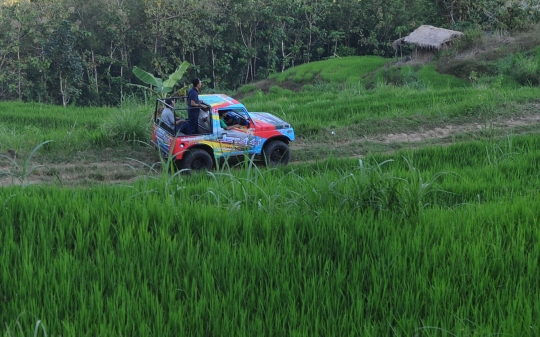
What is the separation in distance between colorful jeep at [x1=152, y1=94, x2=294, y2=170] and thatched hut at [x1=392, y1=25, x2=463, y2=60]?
1796 centimetres

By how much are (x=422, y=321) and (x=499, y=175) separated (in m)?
4.23

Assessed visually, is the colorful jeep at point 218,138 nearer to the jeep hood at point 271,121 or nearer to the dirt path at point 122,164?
the jeep hood at point 271,121

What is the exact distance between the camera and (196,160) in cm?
966

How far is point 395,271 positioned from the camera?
3.02 meters

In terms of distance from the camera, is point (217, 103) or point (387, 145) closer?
point (217, 103)

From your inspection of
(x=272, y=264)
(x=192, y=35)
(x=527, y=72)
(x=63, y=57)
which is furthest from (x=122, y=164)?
(x=192, y=35)

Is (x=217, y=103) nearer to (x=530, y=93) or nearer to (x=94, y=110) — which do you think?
(x=530, y=93)

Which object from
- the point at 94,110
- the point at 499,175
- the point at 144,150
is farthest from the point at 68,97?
the point at 499,175

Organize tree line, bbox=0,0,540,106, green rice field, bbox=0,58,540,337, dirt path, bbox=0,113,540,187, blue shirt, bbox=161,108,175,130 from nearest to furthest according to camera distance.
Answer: green rice field, bbox=0,58,540,337 < dirt path, bbox=0,113,540,187 < blue shirt, bbox=161,108,175,130 < tree line, bbox=0,0,540,106

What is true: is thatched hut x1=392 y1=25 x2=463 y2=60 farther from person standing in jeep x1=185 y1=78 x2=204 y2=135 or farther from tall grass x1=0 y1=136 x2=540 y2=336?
tall grass x1=0 y1=136 x2=540 y2=336

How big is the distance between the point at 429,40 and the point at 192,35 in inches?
581

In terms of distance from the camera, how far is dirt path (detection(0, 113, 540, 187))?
29.7ft

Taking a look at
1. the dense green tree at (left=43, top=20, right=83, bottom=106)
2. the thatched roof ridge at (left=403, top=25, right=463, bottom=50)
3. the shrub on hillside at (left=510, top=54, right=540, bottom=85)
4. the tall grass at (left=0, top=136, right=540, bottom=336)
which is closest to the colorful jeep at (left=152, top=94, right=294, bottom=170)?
the tall grass at (left=0, top=136, right=540, bottom=336)

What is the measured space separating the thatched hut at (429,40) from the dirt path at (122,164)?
1338 centimetres
